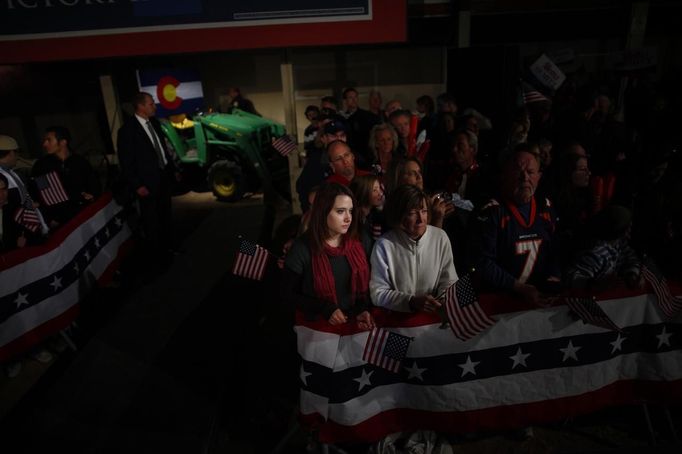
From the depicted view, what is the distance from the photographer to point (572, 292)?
3164 mm

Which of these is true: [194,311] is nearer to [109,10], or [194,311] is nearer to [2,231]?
[2,231]

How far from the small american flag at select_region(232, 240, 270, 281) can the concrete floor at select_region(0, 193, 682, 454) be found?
1320mm

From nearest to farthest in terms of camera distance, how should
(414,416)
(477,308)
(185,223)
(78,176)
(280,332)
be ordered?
(477,308) → (414,416) → (280,332) → (78,176) → (185,223)

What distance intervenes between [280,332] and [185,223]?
4460 millimetres

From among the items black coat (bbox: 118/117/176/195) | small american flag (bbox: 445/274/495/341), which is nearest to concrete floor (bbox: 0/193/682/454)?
small american flag (bbox: 445/274/495/341)

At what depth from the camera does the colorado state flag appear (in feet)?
38.1

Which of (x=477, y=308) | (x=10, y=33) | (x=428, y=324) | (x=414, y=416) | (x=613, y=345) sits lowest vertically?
(x=414, y=416)

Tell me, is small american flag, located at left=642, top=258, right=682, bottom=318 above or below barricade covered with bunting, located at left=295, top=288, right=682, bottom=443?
above

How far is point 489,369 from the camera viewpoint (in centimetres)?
307

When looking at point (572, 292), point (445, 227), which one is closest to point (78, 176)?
point (445, 227)

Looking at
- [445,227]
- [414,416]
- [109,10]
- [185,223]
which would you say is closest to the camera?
[414,416]

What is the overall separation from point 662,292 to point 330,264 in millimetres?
2216

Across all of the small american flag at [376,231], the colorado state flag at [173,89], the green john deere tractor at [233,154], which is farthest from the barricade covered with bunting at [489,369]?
the colorado state flag at [173,89]

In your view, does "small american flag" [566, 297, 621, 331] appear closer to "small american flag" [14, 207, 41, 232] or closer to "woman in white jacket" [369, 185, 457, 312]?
"woman in white jacket" [369, 185, 457, 312]
